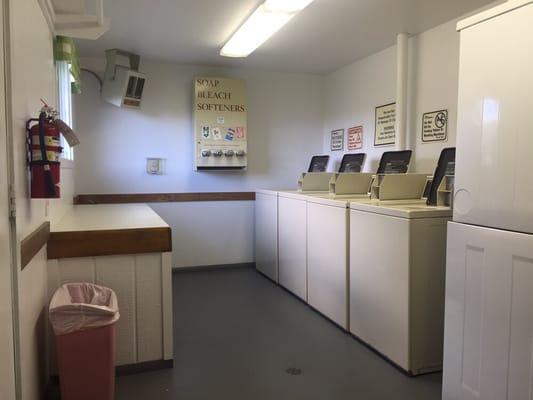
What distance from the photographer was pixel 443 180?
98.0 inches

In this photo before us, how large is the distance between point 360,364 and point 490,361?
36.2 inches

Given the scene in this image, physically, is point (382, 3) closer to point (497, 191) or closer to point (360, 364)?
point (497, 191)

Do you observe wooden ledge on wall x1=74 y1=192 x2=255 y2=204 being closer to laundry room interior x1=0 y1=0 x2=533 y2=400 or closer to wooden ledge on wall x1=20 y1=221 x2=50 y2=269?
laundry room interior x1=0 y1=0 x2=533 y2=400

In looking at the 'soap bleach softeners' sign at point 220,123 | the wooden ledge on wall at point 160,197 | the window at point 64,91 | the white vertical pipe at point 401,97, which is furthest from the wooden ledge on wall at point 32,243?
the white vertical pipe at point 401,97

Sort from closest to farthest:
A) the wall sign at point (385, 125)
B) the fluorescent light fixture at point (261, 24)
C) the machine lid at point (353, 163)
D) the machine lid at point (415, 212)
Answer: the machine lid at point (415, 212) < the fluorescent light fixture at point (261, 24) < the wall sign at point (385, 125) < the machine lid at point (353, 163)

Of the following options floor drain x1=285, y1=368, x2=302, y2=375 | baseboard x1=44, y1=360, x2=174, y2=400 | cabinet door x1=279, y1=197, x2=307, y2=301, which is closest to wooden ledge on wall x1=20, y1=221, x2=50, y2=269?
baseboard x1=44, y1=360, x2=174, y2=400

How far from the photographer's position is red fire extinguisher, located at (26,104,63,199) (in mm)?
1671

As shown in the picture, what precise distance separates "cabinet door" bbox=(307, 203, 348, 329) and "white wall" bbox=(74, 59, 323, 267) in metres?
1.57

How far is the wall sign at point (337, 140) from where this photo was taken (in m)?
4.69

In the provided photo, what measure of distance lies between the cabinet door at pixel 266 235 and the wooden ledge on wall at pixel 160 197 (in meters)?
0.26

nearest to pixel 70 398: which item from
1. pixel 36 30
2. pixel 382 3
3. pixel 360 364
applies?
pixel 360 364

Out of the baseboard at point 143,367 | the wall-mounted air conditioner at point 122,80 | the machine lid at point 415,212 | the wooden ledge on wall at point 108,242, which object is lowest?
the baseboard at point 143,367

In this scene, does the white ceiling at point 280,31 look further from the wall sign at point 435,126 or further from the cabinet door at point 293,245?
the cabinet door at point 293,245

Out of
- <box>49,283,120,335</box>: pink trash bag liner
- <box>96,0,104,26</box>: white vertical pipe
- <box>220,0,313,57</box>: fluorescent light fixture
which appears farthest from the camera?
<box>220,0,313,57</box>: fluorescent light fixture
